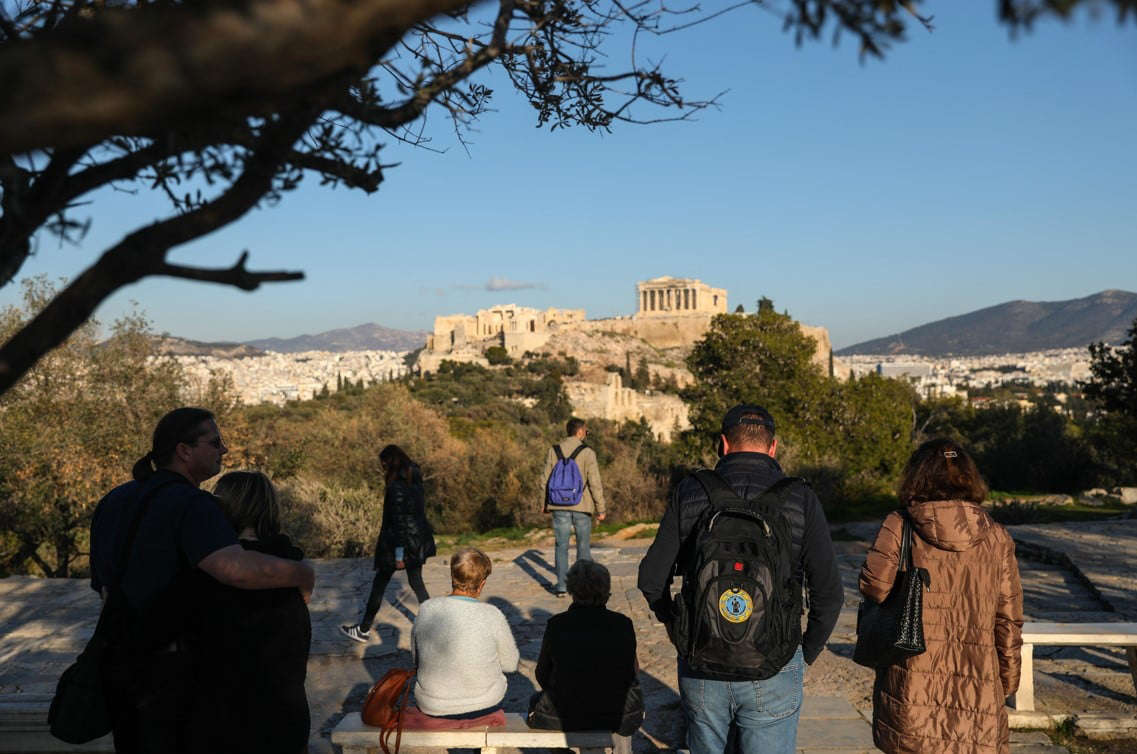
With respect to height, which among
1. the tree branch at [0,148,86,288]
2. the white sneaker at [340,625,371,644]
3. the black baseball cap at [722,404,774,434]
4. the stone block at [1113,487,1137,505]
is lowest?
the stone block at [1113,487,1137,505]

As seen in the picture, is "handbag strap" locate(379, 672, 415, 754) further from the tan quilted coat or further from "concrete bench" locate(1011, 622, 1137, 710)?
"concrete bench" locate(1011, 622, 1137, 710)

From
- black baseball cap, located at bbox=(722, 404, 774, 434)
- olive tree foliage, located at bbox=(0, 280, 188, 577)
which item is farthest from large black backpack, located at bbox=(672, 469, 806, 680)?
olive tree foliage, located at bbox=(0, 280, 188, 577)

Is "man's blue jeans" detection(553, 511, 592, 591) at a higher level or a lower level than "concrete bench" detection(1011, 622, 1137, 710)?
higher

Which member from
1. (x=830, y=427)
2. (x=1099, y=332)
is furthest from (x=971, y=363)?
(x=830, y=427)

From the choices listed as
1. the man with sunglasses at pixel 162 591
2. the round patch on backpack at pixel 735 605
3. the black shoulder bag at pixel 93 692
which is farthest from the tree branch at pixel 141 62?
the round patch on backpack at pixel 735 605

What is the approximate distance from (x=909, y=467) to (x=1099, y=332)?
8816 inches

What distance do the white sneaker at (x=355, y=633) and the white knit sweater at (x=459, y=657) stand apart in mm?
2804

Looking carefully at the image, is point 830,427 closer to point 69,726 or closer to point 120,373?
point 120,373

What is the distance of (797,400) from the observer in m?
21.2

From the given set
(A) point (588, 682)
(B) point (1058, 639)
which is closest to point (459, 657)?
(A) point (588, 682)

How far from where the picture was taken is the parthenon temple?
95375 millimetres

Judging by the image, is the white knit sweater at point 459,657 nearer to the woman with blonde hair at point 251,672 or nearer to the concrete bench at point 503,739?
the concrete bench at point 503,739

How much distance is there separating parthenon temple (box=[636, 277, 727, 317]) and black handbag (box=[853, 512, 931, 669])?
89.4 m

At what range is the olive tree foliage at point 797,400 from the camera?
65.9 ft
